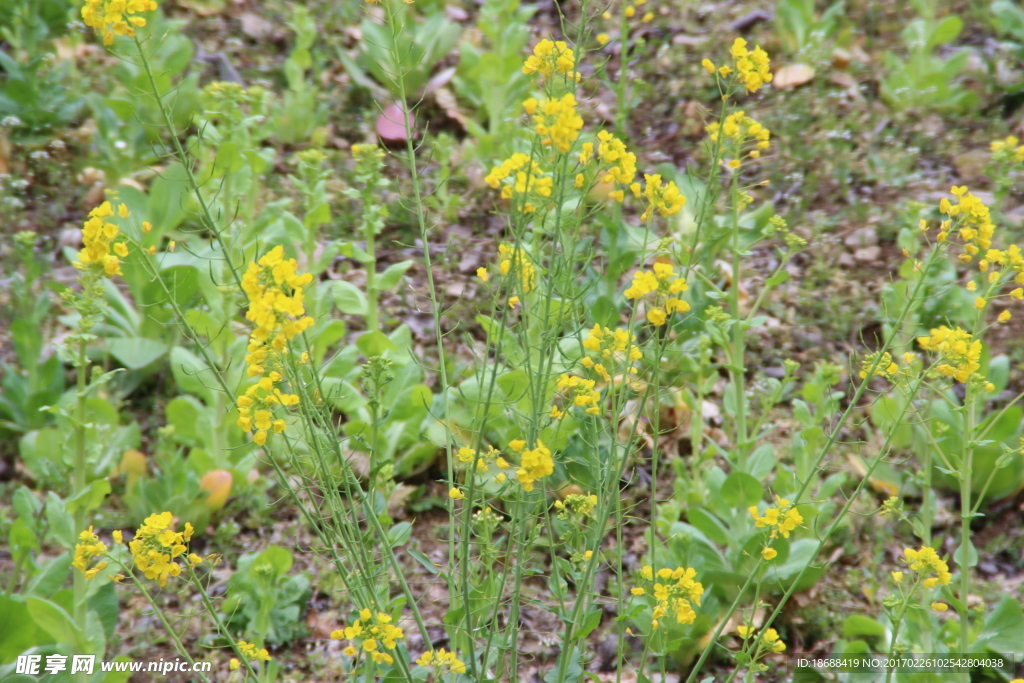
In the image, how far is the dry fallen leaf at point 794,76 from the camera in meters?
4.40

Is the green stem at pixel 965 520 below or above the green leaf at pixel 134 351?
above

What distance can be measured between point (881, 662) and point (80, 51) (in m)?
4.82

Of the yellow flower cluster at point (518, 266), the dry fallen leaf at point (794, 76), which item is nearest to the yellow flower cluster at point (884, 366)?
the yellow flower cluster at point (518, 266)

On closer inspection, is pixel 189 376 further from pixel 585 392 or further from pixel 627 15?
pixel 627 15

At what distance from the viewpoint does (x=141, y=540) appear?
4.97 ft

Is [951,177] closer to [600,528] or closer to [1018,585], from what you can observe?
[1018,585]

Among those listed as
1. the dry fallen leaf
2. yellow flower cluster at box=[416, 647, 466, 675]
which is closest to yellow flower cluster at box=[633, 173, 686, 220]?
yellow flower cluster at box=[416, 647, 466, 675]

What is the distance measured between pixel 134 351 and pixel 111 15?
173 cm

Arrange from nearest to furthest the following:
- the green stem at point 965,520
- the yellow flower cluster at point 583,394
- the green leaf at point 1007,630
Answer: the yellow flower cluster at point 583,394
the green stem at point 965,520
the green leaf at point 1007,630

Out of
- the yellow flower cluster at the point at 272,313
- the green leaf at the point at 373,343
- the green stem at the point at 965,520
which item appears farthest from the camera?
the green leaf at the point at 373,343

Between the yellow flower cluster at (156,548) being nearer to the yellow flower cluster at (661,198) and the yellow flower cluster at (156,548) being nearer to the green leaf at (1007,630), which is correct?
the yellow flower cluster at (661,198)

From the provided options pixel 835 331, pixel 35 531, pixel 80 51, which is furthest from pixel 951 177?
pixel 80 51

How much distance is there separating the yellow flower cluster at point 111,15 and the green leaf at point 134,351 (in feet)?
5.49

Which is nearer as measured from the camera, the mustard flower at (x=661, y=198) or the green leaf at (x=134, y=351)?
the mustard flower at (x=661, y=198)
